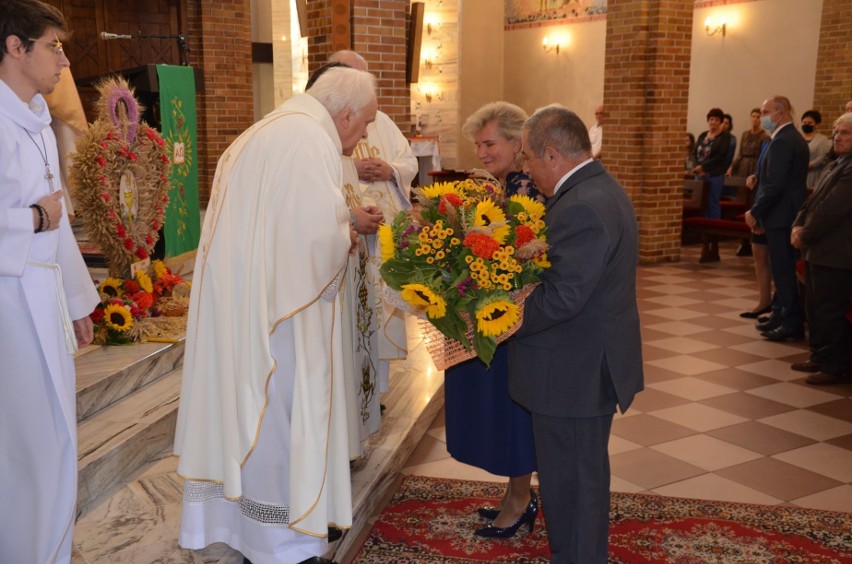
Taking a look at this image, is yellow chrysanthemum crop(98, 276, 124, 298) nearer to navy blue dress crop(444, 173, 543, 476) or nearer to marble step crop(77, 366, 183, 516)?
marble step crop(77, 366, 183, 516)

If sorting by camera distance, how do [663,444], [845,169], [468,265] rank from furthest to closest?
[845,169]
[663,444]
[468,265]

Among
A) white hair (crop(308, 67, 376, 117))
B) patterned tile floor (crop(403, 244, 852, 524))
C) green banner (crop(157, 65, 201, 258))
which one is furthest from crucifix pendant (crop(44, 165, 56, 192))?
green banner (crop(157, 65, 201, 258))

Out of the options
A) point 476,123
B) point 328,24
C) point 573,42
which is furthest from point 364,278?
point 573,42

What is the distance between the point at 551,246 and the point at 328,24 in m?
4.62

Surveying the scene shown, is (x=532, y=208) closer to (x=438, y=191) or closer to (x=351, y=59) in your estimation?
(x=438, y=191)

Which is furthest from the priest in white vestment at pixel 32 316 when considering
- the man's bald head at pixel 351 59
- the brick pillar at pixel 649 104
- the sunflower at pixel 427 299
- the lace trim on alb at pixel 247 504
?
the brick pillar at pixel 649 104

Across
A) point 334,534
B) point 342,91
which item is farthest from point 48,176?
point 334,534

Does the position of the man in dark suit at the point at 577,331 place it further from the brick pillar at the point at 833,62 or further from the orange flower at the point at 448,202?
the brick pillar at the point at 833,62

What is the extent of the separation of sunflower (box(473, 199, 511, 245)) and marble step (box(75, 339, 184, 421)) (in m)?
2.22

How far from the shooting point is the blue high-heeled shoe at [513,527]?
3752 millimetres

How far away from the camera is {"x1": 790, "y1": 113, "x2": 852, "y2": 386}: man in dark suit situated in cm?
586

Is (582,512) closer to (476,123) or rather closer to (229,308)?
(229,308)

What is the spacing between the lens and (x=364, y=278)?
4.09 metres

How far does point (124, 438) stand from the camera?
3.82m
